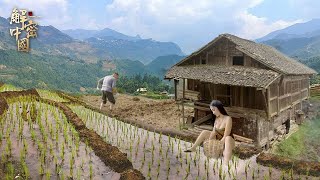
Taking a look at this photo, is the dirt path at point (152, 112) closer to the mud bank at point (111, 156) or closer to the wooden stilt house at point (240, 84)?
the wooden stilt house at point (240, 84)

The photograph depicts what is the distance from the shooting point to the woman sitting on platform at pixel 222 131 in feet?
22.9

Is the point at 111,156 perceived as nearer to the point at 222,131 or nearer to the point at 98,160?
the point at 98,160

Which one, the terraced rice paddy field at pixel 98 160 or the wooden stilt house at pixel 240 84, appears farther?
the wooden stilt house at pixel 240 84

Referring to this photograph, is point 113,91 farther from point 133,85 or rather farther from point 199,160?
point 133,85

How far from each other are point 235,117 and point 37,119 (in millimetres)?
11500

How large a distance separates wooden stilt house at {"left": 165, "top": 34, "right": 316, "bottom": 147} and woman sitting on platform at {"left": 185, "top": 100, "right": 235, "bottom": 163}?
791 centimetres

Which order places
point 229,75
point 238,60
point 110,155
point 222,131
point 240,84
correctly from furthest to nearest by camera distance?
point 238,60 → point 229,75 → point 240,84 → point 222,131 → point 110,155

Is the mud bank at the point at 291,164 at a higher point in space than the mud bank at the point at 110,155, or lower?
lower

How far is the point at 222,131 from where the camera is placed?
24.0ft

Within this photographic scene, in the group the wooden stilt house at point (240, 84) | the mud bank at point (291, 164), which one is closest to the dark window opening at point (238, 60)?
the wooden stilt house at point (240, 84)

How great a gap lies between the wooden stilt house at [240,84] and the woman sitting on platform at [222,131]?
26.0 ft

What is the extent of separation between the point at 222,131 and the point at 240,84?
338 inches

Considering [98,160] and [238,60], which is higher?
[238,60]

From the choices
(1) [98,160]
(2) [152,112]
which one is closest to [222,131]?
(1) [98,160]
